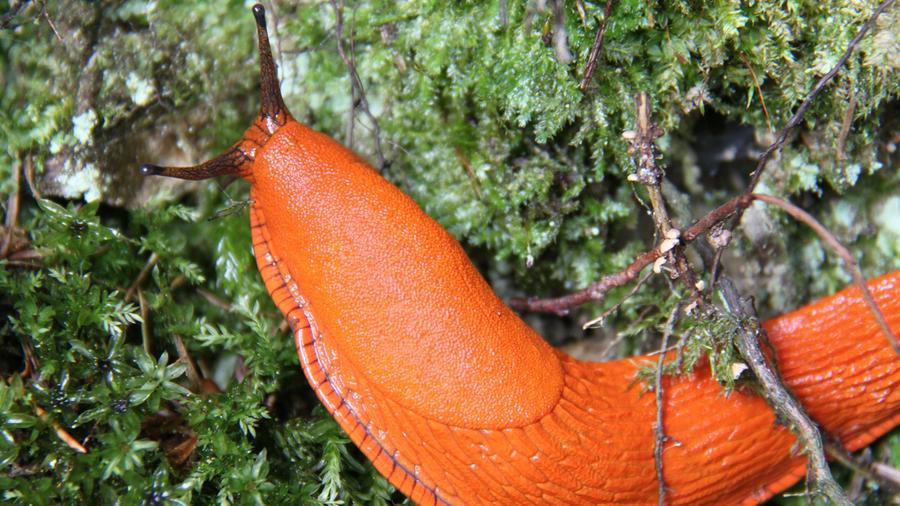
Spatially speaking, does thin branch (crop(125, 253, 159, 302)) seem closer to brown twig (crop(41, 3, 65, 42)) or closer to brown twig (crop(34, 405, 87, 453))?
brown twig (crop(34, 405, 87, 453))

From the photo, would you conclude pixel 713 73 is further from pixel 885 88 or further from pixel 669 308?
pixel 669 308

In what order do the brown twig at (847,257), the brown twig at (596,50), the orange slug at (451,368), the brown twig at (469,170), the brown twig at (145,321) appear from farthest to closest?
the brown twig at (469,170), the brown twig at (145,321), the brown twig at (596,50), the orange slug at (451,368), the brown twig at (847,257)

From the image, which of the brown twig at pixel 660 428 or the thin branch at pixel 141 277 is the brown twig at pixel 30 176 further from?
the brown twig at pixel 660 428

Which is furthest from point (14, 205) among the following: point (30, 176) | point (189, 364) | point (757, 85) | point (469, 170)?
point (757, 85)

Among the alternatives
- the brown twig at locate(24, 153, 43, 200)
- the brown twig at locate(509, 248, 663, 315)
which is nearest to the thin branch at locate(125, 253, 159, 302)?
the brown twig at locate(24, 153, 43, 200)

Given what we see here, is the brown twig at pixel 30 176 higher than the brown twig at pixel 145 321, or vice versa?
the brown twig at pixel 30 176

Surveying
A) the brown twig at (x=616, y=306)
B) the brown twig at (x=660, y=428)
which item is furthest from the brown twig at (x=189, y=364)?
the brown twig at (x=660, y=428)

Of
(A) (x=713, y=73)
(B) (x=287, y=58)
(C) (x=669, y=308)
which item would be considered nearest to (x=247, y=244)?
(B) (x=287, y=58)
